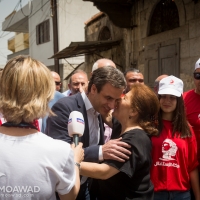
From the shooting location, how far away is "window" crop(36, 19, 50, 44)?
65.9ft

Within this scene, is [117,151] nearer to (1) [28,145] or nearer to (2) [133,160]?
(2) [133,160]

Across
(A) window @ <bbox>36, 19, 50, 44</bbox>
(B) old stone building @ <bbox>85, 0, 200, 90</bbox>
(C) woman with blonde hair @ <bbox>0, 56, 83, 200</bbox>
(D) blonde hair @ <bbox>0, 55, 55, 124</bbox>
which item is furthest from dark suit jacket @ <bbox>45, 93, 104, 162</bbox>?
(A) window @ <bbox>36, 19, 50, 44</bbox>

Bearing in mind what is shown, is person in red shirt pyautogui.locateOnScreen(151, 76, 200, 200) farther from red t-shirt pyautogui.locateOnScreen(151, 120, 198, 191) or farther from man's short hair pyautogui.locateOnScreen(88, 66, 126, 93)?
man's short hair pyautogui.locateOnScreen(88, 66, 126, 93)

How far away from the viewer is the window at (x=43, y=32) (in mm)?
20078

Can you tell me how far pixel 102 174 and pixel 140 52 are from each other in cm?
768

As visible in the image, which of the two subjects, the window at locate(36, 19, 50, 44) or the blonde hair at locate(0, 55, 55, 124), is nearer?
the blonde hair at locate(0, 55, 55, 124)

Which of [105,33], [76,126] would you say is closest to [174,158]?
[76,126]

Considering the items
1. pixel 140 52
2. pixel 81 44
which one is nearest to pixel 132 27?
pixel 140 52

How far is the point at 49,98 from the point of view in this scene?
1.64 m

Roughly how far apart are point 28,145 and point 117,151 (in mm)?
713

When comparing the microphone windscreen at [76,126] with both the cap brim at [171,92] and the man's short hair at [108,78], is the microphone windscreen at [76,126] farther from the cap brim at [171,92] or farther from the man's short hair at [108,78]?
the cap brim at [171,92]

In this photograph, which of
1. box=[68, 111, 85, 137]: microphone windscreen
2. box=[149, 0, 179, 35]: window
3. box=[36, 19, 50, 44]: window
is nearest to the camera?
box=[68, 111, 85, 137]: microphone windscreen

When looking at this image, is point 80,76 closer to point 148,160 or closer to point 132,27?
point 148,160

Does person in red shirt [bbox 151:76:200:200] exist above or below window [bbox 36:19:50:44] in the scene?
below
